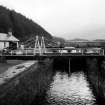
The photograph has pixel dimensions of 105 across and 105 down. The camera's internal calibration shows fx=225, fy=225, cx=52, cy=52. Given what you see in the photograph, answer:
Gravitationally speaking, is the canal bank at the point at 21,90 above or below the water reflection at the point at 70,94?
above

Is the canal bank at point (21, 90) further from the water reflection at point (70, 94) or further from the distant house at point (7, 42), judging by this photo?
the distant house at point (7, 42)

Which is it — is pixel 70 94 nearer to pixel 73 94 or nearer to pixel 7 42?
pixel 73 94

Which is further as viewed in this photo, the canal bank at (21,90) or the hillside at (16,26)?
the hillside at (16,26)

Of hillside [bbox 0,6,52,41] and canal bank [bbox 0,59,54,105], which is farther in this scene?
hillside [bbox 0,6,52,41]

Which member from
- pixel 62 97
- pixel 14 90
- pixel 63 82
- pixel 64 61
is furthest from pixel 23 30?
pixel 14 90

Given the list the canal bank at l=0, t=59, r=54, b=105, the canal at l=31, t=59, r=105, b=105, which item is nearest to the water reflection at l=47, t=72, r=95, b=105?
the canal at l=31, t=59, r=105, b=105

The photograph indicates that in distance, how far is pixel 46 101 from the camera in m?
24.8

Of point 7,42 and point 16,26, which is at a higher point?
point 16,26

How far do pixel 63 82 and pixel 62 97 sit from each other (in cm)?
983

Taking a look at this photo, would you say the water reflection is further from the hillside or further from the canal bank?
the hillside

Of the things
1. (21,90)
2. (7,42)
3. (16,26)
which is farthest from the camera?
(16,26)

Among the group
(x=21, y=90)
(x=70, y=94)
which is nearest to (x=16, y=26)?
(x=70, y=94)

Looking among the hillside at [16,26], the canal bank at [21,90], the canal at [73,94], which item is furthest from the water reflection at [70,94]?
the hillside at [16,26]

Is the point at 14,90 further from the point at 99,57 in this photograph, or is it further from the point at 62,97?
the point at 99,57
